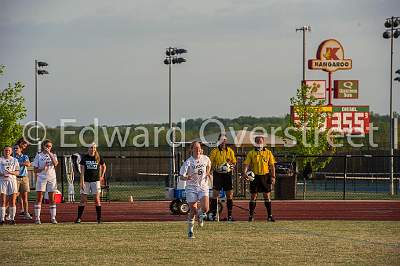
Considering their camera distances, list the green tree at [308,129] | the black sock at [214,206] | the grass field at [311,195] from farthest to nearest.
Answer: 1. the green tree at [308,129]
2. the grass field at [311,195]
3. the black sock at [214,206]

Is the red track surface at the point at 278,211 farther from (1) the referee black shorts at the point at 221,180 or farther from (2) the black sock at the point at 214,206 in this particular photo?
(1) the referee black shorts at the point at 221,180

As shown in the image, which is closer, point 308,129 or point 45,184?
point 45,184

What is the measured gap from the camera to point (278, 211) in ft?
87.6

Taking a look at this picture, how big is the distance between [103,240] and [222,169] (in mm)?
5369

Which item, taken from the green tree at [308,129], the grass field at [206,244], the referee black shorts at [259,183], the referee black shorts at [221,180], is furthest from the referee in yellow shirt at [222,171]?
the green tree at [308,129]

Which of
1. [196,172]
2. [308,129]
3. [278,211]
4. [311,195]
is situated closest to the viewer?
[196,172]

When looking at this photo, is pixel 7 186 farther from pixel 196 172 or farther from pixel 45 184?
pixel 196 172

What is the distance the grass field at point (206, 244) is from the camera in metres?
13.8

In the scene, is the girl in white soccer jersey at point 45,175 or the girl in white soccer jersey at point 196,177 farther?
the girl in white soccer jersey at point 45,175

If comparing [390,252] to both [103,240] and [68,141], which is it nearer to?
[103,240]

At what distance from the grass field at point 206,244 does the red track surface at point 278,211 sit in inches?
110

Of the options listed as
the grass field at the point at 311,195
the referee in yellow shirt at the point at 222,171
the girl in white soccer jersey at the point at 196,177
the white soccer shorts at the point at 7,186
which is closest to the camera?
the girl in white soccer jersey at the point at 196,177

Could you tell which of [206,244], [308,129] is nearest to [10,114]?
[308,129]

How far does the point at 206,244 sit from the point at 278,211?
36.8 feet
